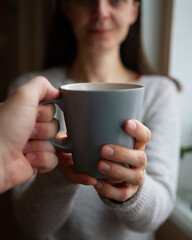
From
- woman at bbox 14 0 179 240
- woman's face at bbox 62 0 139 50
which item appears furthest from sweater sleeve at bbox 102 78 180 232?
woman's face at bbox 62 0 139 50

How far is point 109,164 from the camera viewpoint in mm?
361

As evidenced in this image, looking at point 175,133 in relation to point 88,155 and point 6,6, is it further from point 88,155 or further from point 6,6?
point 6,6

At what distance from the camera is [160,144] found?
2.42 ft

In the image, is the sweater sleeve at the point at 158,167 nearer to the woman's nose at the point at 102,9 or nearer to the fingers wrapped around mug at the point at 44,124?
the fingers wrapped around mug at the point at 44,124

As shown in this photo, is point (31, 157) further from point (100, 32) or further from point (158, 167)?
point (100, 32)

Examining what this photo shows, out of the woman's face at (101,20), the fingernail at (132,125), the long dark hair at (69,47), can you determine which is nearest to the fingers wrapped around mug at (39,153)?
the fingernail at (132,125)

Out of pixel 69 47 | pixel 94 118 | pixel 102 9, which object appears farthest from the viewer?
pixel 69 47

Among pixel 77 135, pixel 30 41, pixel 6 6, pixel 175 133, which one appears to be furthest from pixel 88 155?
pixel 6 6

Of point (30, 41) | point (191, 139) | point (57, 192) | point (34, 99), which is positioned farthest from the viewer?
point (30, 41)

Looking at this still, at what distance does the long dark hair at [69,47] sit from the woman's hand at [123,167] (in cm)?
64

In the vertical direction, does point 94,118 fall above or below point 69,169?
A: above

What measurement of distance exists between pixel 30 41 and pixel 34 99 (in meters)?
1.63

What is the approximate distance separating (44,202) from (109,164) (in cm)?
32

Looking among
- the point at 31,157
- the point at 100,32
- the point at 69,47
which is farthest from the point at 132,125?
the point at 69,47
